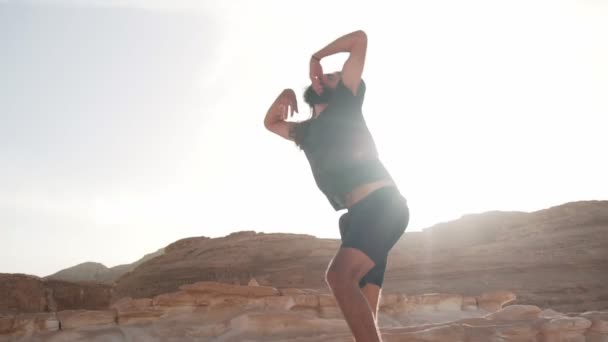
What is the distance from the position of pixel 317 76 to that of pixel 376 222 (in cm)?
96

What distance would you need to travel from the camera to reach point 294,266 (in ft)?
73.4

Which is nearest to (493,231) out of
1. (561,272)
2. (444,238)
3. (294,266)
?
(444,238)

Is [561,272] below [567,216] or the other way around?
below

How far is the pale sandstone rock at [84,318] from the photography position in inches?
282

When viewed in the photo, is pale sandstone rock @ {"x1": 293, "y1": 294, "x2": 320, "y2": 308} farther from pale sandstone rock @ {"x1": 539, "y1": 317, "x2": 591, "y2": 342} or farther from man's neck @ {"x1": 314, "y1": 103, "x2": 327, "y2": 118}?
man's neck @ {"x1": 314, "y1": 103, "x2": 327, "y2": 118}

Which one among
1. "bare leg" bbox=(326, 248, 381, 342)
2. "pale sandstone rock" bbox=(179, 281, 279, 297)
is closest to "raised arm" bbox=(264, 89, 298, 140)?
"bare leg" bbox=(326, 248, 381, 342)

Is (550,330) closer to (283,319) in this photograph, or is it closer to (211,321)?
(283,319)

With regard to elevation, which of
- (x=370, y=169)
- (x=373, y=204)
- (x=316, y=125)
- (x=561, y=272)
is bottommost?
(x=561, y=272)

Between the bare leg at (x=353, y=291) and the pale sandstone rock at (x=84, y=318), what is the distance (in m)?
5.77

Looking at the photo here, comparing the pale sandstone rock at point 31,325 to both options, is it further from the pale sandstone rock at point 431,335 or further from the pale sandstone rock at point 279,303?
the pale sandstone rock at point 431,335

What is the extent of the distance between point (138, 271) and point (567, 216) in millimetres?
20308

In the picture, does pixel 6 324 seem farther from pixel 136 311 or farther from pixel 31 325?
pixel 136 311

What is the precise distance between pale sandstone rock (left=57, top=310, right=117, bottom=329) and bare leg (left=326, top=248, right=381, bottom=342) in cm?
577

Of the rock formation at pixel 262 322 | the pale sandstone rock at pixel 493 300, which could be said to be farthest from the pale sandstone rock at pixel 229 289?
the pale sandstone rock at pixel 493 300
